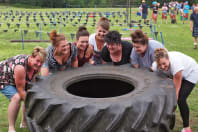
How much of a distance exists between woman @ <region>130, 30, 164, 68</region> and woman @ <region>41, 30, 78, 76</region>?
0.73m

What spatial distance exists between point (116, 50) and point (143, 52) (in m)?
0.33

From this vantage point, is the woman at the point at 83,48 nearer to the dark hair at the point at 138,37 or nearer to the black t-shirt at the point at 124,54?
the black t-shirt at the point at 124,54

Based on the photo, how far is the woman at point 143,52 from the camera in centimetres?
290

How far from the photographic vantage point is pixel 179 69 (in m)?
2.80

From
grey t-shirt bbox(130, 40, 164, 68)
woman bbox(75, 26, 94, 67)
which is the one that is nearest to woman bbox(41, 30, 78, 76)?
woman bbox(75, 26, 94, 67)

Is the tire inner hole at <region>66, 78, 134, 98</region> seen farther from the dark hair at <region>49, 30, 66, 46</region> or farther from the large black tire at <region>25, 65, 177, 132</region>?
the dark hair at <region>49, 30, 66, 46</region>

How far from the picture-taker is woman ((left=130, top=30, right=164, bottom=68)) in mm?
2900

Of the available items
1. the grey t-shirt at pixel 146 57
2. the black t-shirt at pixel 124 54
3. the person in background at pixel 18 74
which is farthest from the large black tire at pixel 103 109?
the black t-shirt at pixel 124 54

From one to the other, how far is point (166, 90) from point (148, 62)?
3.29ft

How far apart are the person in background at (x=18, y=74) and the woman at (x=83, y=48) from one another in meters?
0.62

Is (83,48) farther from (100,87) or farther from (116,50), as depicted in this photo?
(100,87)

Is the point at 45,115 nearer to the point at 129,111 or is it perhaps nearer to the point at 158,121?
the point at 129,111

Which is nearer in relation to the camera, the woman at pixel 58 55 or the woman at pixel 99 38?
the woman at pixel 58 55

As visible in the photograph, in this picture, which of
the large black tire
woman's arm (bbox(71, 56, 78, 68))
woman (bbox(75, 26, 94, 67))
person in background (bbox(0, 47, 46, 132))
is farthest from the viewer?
woman (bbox(75, 26, 94, 67))
